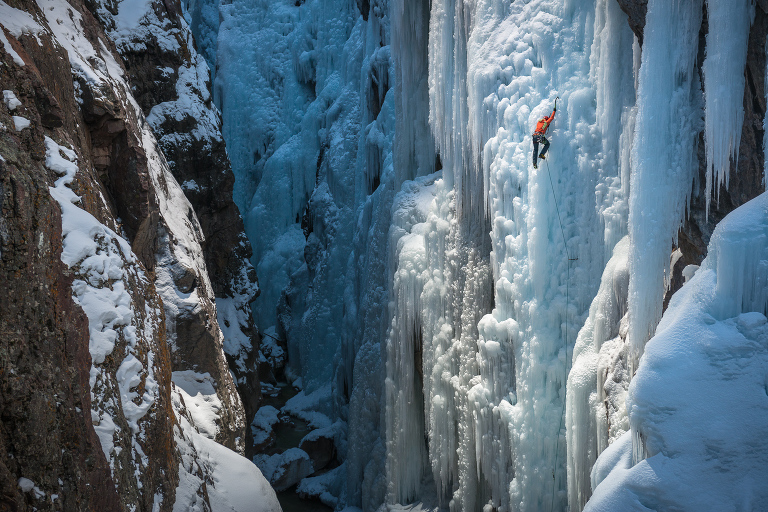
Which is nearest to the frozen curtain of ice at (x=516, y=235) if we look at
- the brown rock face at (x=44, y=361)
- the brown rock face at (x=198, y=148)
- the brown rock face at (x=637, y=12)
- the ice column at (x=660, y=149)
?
the ice column at (x=660, y=149)

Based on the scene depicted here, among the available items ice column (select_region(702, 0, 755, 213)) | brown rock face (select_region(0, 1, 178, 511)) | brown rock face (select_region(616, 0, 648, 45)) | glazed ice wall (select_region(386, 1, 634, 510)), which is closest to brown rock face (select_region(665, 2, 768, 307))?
ice column (select_region(702, 0, 755, 213))

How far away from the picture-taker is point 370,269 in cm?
1084

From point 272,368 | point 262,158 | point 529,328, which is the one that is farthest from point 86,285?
point 262,158

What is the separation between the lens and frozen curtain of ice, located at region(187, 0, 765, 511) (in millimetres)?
4789

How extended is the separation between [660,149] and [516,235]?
8.50 ft

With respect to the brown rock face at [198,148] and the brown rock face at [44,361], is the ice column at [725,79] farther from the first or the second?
the brown rock face at [198,148]

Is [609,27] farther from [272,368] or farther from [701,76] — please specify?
[272,368]

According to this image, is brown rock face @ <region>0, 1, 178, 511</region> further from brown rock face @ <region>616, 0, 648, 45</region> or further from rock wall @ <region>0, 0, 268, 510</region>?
brown rock face @ <region>616, 0, 648, 45</region>

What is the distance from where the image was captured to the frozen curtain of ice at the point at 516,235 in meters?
4.79

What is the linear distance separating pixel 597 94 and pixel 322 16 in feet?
40.5

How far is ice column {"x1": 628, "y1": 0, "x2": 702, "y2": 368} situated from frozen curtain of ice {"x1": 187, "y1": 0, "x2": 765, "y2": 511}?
12 millimetres

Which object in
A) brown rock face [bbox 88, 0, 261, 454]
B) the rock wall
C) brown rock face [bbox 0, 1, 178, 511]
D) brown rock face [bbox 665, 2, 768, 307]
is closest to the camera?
brown rock face [bbox 0, 1, 178, 511]

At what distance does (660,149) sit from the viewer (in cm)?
482

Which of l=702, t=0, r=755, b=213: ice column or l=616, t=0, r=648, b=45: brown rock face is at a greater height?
l=616, t=0, r=648, b=45: brown rock face
